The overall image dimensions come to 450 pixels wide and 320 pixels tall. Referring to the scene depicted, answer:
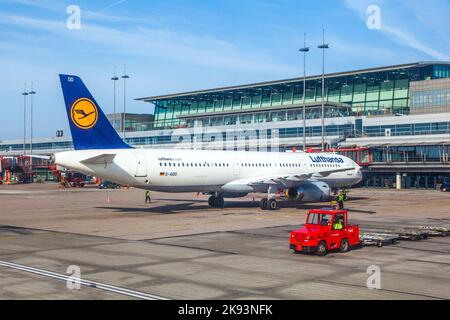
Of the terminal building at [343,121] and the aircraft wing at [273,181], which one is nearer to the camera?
the aircraft wing at [273,181]

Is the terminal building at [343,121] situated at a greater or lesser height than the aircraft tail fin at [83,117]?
greater

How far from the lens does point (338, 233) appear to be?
24.0 m

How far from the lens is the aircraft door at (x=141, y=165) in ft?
135

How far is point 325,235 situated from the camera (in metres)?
23.4

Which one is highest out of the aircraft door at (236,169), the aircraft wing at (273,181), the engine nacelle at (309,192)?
the aircraft door at (236,169)

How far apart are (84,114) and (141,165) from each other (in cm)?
560

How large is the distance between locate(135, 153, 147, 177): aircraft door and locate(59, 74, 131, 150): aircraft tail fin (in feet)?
8.12

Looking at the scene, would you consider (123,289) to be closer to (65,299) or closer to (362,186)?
(65,299)

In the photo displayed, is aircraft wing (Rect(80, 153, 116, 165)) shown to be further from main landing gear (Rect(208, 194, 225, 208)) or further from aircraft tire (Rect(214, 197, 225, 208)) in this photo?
aircraft tire (Rect(214, 197, 225, 208))

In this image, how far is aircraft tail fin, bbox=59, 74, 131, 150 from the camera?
38969mm

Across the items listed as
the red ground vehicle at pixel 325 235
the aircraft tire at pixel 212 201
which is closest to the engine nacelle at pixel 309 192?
the aircraft tire at pixel 212 201

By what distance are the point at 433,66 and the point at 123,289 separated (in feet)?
333

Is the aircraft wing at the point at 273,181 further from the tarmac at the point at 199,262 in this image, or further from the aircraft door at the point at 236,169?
the tarmac at the point at 199,262

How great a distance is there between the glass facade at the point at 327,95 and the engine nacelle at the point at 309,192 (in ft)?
187
